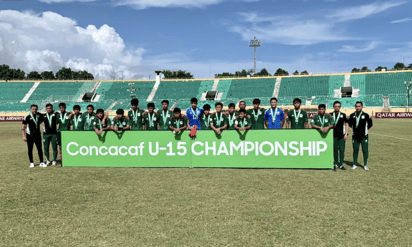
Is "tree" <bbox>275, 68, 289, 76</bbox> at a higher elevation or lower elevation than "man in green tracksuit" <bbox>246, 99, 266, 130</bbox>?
higher

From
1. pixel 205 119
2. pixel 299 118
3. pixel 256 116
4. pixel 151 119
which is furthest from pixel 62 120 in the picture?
pixel 299 118

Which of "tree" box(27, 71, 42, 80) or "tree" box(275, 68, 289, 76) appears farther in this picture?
"tree" box(27, 71, 42, 80)

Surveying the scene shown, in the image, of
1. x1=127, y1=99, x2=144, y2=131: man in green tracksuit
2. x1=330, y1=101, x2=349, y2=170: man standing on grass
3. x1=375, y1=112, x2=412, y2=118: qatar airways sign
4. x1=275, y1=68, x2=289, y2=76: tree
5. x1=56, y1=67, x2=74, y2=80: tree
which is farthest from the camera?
x1=56, y1=67, x2=74, y2=80: tree

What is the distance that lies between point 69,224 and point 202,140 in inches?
190

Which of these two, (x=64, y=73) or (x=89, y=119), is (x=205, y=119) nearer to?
(x=89, y=119)

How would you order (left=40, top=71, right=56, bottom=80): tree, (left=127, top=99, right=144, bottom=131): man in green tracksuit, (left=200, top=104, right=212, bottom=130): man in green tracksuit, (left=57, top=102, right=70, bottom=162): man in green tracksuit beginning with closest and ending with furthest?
(left=200, top=104, right=212, bottom=130): man in green tracksuit → (left=57, top=102, right=70, bottom=162): man in green tracksuit → (left=127, top=99, right=144, bottom=131): man in green tracksuit → (left=40, top=71, right=56, bottom=80): tree

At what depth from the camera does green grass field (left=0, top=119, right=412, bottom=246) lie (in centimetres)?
407

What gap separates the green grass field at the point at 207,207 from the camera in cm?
407

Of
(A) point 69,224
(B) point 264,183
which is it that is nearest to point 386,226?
(B) point 264,183

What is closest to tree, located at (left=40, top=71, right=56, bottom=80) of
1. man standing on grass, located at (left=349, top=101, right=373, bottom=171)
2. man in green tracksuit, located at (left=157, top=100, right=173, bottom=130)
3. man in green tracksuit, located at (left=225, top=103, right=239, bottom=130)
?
man in green tracksuit, located at (left=157, top=100, right=173, bottom=130)

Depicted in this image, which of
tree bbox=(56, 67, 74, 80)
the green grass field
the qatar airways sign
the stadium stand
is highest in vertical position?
tree bbox=(56, 67, 74, 80)

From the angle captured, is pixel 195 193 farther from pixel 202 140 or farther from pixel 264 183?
pixel 202 140

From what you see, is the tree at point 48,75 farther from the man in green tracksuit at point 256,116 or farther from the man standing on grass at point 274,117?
the man standing on grass at point 274,117

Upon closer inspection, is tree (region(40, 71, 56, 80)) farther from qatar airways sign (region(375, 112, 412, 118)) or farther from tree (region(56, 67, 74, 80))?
qatar airways sign (region(375, 112, 412, 118))
